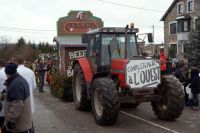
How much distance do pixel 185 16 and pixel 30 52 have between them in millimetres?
40495

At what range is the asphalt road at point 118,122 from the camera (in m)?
9.68

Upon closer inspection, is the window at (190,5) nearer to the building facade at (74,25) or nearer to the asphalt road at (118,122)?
the building facade at (74,25)

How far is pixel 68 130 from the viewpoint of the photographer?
9.73 metres

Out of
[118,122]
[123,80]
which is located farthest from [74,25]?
[118,122]

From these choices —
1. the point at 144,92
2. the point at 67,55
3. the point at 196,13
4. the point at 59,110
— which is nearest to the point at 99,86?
the point at 144,92

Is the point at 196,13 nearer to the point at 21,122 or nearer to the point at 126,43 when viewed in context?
the point at 126,43

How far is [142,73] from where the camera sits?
10.6 meters

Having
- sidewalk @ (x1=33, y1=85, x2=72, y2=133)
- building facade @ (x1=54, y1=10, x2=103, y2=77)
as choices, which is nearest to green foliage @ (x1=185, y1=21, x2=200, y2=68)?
building facade @ (x1=54, y1=10, x2=103, y2=77)

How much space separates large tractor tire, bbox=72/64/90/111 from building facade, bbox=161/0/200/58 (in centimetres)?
3037

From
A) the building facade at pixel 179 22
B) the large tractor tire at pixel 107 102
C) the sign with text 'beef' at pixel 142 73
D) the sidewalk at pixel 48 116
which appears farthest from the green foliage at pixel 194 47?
the large tractor tire at pixel 107 102

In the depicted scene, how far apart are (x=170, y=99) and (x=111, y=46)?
7.49ft

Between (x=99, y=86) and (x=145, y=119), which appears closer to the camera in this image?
(x=99, y=86)

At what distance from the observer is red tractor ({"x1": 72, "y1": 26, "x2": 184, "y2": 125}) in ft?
33.2

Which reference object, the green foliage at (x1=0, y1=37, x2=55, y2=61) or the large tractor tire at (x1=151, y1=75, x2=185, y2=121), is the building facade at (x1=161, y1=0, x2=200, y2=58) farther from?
the large tractor tire at (x1=151, y1=75, x2=185, y2=121)
